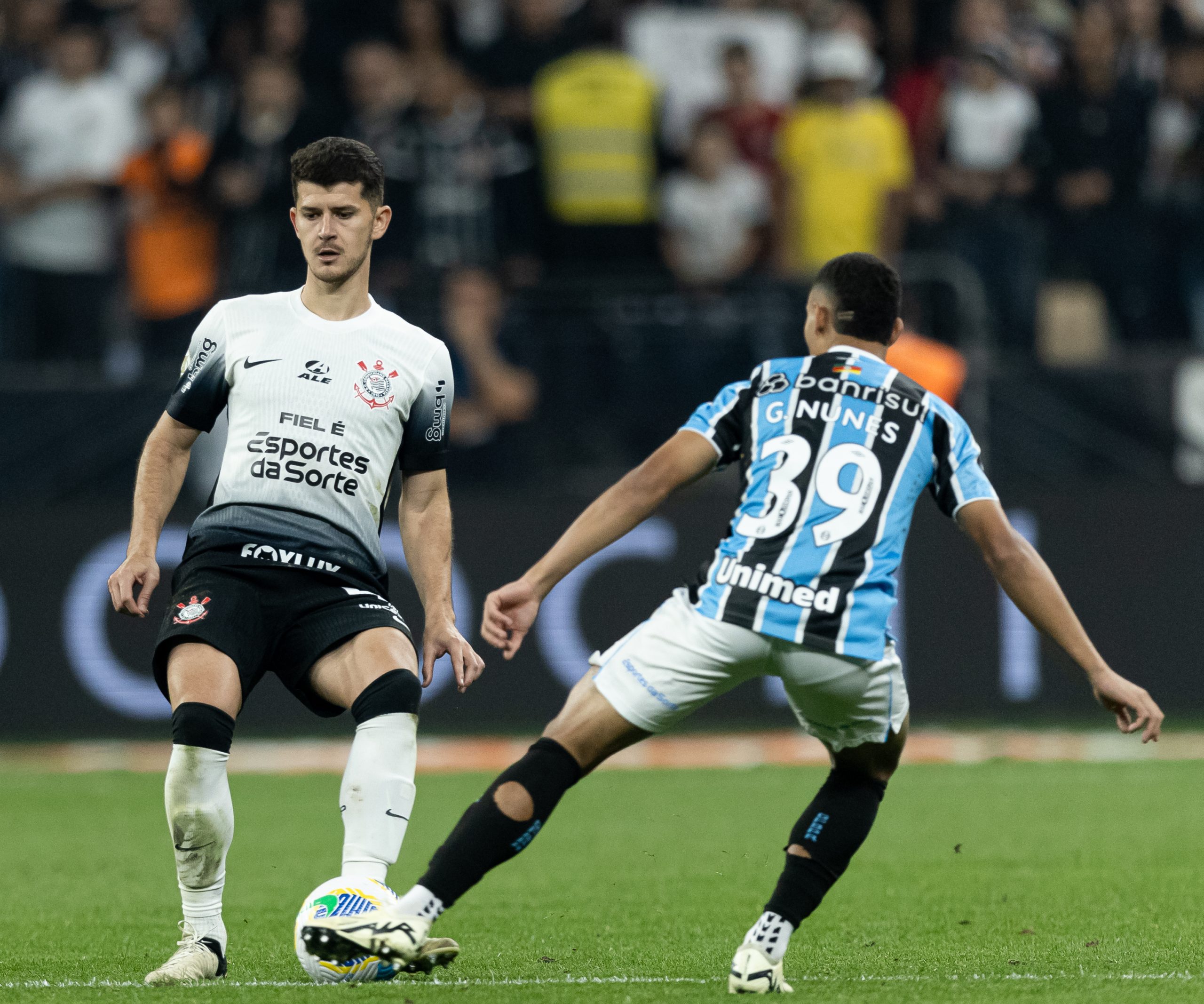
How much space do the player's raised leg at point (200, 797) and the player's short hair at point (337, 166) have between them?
1.35 metres

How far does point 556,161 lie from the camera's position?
42.6ft

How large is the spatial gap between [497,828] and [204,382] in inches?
64.3

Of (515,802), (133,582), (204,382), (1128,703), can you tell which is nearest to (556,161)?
(204,382)

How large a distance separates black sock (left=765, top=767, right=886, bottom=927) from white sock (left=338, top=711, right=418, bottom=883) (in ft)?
3.42

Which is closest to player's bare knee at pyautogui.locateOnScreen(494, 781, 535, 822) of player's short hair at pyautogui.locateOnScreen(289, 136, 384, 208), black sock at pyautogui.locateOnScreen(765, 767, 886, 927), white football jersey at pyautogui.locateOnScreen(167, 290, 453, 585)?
black sock at pyautogui.locateOnScreen(765, 767, 886, 927)

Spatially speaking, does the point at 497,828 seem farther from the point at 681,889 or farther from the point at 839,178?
the point at 839,178

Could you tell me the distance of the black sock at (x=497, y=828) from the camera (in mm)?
4562

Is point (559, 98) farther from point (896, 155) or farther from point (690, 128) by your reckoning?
point (896, 155)

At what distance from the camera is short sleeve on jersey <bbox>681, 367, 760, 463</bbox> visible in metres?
4.91

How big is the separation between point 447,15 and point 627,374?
10.5 feet

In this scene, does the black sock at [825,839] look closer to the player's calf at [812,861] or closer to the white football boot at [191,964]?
the player's calf at [812,861]

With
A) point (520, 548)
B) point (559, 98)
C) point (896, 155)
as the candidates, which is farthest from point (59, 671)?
point (896, 155)

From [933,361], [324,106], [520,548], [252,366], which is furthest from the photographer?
[324,106]

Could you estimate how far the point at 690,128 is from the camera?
13234 millimetres
